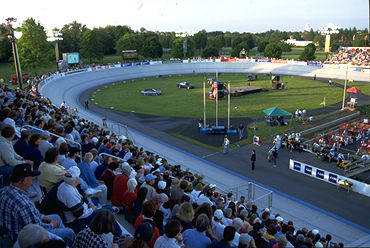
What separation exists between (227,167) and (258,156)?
10.5 ft

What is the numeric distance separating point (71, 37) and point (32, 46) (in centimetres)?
3964

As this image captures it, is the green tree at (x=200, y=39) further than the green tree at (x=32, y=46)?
Yes

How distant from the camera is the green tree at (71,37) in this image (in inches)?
3952

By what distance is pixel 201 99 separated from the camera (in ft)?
152

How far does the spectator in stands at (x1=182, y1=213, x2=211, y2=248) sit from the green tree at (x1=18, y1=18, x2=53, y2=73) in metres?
66.2

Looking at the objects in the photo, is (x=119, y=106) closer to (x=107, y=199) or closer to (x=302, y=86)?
(x=302, y=86)

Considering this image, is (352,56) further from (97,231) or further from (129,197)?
(97,231)

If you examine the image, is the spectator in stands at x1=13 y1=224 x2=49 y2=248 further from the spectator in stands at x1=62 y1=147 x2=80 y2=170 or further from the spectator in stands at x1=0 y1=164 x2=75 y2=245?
the spectator in stands at x1=62 y1=147 x2=80 y2=170

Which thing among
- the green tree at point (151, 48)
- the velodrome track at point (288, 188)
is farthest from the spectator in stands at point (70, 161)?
the green tree at point (151, 48)

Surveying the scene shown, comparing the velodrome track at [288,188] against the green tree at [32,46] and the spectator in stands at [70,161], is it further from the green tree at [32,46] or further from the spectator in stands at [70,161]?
the green tree at [32,46]

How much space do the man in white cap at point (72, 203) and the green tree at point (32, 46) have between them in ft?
213

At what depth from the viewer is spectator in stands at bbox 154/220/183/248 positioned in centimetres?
548

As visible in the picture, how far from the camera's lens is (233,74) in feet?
244

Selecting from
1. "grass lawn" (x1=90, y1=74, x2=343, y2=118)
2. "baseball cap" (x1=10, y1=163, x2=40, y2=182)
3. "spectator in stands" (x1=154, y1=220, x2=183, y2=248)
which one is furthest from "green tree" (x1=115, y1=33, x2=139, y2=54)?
"spectator in stands" (x1=154, y1=220, x2=183, y2=248)
